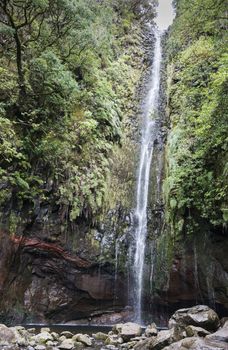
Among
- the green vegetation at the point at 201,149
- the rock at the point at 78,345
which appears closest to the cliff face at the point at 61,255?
the green vegetation at the point at 201,149

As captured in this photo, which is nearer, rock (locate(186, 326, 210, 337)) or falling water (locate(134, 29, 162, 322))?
rock (locate(186, 326, 210, 337))

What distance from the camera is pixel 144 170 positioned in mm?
13508

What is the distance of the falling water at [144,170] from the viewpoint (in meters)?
11.4

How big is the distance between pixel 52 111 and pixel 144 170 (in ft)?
13.7

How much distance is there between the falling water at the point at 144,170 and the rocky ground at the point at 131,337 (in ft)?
7.81

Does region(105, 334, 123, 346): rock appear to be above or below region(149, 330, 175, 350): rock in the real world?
below

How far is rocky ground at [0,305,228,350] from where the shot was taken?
287 inches

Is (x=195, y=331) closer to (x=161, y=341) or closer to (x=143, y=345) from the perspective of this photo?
(x=161, y=341)

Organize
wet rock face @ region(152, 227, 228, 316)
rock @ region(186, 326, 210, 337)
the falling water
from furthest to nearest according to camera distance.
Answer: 1. the falling water
2. wet rock face @ region(152, 227, 228, 316)
3. rock @ region(186, 326, 210, 337)

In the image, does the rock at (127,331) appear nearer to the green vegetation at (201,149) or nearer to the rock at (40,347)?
the rock at (40,347)

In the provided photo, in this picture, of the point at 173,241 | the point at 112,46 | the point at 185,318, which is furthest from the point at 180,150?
the point at 112,46

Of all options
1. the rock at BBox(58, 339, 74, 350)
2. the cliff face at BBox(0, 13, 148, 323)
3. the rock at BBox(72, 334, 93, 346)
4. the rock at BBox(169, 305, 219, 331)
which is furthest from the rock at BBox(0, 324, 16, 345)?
the rock at BBox(169, 305, 219, 331)

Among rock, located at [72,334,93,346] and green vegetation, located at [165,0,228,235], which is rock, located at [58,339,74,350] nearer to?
rock, located at [72,334,93,346]

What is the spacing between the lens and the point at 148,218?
12078 mm
